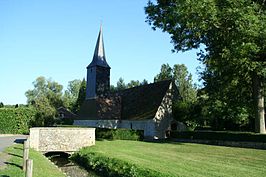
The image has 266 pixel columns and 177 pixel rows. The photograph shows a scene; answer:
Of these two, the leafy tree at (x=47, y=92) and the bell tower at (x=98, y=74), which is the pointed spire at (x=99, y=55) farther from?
the leafy tree at (x=47, y=92)

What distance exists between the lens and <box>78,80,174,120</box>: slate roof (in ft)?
140

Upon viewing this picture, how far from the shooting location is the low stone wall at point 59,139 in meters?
27.0

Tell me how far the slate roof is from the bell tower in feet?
7.81

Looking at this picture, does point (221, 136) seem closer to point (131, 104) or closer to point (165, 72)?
point (131, 104)

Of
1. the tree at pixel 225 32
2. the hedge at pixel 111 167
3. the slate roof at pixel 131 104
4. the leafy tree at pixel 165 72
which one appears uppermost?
the leafy tree at pixel 165 72

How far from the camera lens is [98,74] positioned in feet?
184

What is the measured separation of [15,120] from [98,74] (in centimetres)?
1781

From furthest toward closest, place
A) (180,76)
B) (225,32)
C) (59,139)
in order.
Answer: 1. (180,76)
2. (59,139)
3. (225,32)

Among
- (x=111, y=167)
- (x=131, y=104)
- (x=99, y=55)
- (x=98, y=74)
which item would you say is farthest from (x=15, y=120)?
(x=111, y=167)

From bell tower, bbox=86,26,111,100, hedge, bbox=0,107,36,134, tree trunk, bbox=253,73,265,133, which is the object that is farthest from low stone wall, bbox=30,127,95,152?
bell tower, bbox=86,26,111,100

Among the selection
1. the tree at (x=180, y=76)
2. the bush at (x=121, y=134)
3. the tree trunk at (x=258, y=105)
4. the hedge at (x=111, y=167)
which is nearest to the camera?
the hedge at (x=111, y=167)

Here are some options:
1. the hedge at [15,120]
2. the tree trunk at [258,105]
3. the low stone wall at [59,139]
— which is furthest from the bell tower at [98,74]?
the tree trunk at [258,105]

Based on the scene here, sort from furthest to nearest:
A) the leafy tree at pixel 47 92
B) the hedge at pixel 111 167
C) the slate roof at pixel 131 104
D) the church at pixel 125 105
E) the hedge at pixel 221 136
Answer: the leafy tree at pixel 47 92, the slate roof at pixel 131 104, the church at pixel 125 105, the hedge at pixel 221 136, the hedge at pixel 111 167

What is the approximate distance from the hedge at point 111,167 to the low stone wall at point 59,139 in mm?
3575
